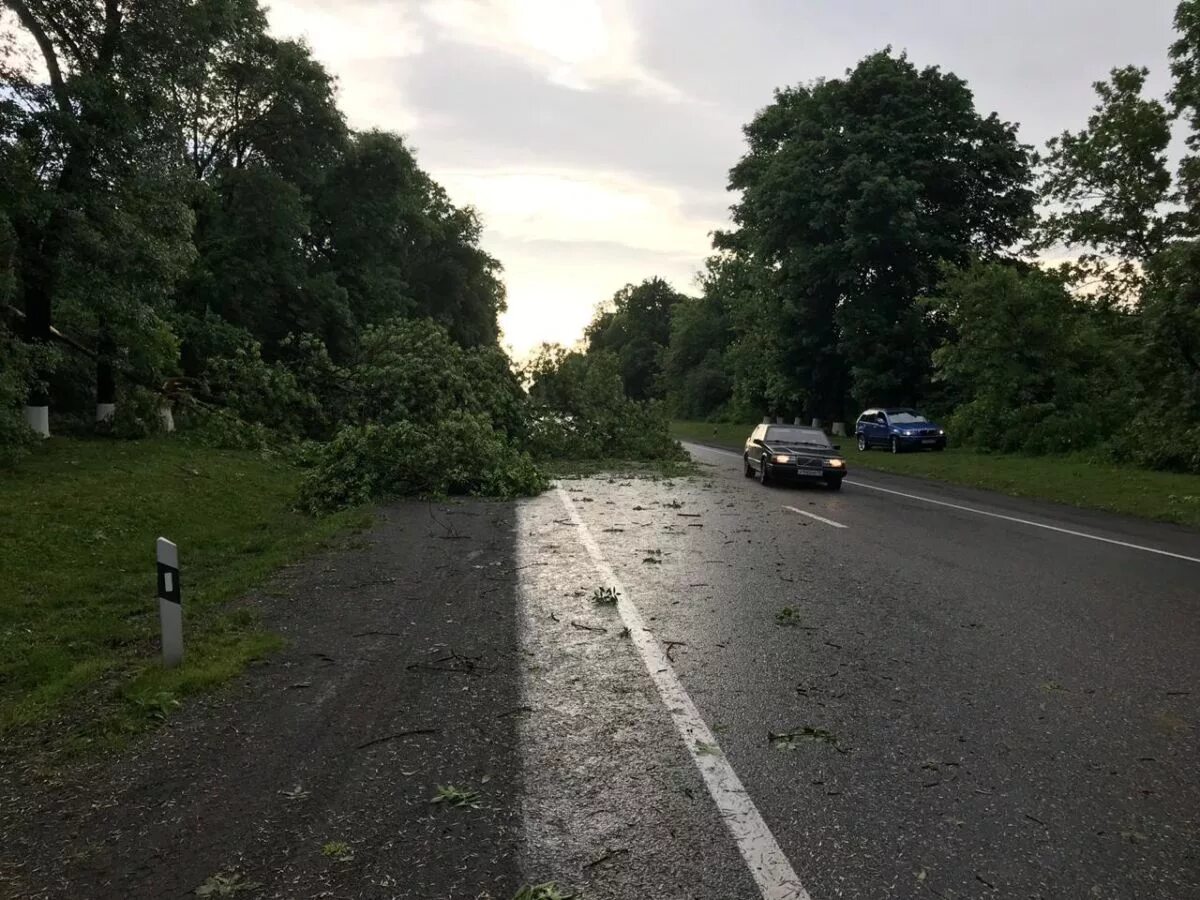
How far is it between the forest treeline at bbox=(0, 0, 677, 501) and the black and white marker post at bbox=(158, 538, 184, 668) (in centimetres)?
869

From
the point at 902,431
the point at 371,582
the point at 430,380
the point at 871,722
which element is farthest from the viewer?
the point at 902,431

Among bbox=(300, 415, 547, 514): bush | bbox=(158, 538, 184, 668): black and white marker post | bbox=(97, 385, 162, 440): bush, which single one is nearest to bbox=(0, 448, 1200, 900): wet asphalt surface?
bbox=(158, 538, 184, 668): black and white marker post

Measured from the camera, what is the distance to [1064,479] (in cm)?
2095

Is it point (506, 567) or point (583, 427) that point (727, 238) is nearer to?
point (583, 427)

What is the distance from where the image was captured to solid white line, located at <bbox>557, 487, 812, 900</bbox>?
3.30 metres

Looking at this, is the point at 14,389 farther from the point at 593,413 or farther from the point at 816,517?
the point at 593,413

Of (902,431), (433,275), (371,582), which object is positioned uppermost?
(433,275)

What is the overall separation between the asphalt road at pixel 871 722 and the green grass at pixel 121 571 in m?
2.37

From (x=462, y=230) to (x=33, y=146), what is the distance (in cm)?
3474

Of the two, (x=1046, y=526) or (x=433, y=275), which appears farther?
(x=433, y=275)

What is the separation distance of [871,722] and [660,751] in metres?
1.26

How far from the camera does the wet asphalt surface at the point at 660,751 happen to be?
340cm

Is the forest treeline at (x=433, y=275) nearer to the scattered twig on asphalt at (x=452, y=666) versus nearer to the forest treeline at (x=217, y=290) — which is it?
the forest treeline at (x=217, y=290)

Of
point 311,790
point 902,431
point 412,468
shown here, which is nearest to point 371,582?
point 311,790
